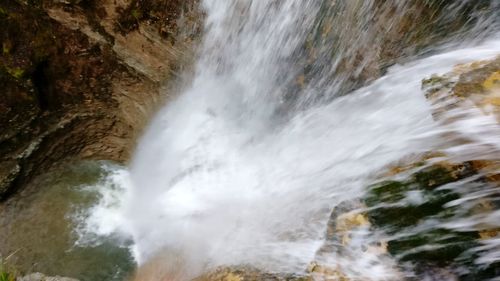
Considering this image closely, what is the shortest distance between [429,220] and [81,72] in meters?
3.60

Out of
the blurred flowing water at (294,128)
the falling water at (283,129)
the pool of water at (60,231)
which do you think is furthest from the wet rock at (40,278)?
the falling water at (283,129)

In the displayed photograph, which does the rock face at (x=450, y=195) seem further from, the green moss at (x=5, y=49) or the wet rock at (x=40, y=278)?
the green moss at (x=5, y=49)

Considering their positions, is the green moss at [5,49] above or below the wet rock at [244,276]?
above

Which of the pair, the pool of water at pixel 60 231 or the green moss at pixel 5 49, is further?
the pool of water at pixel 60 231

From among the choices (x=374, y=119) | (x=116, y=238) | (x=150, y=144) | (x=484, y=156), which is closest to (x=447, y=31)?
(x=374, y=119)

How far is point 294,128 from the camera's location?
3.04 m

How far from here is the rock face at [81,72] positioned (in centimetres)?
358

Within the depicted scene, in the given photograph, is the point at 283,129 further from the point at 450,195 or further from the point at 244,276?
the point at 450,195

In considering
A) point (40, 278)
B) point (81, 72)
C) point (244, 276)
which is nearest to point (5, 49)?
point (81, 72)

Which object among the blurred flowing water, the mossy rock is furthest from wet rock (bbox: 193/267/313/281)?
the mossy rock

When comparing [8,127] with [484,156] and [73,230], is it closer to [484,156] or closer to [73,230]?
[73,230]

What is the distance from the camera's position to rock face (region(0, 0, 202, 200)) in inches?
141

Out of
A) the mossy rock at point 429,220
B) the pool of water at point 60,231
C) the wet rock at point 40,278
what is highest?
the pool of water at point 60,231

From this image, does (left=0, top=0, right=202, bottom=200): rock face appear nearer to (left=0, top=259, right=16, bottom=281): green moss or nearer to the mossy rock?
(left=0, top=259, right=16, bottom=281): green moss
